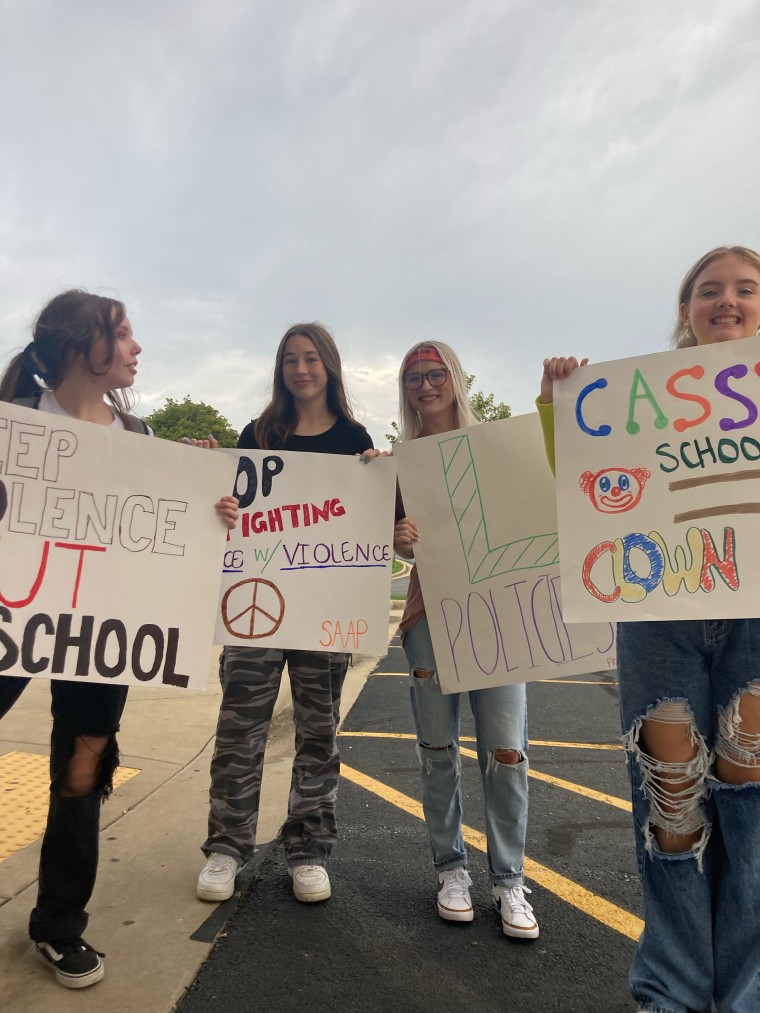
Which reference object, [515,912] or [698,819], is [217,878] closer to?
[515,912]

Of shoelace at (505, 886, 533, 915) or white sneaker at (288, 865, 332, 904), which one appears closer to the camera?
shoelace at (505, 886, 533, 915)

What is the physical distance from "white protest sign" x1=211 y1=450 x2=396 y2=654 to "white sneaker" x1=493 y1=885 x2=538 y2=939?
2.95 feet

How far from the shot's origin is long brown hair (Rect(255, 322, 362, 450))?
8.93 ft

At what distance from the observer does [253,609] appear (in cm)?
253

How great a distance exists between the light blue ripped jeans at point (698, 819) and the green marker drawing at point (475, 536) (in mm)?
713

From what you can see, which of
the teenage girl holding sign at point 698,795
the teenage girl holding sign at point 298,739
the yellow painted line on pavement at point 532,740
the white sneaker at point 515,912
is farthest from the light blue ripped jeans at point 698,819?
the yellow painted line on pavement at point 532,740

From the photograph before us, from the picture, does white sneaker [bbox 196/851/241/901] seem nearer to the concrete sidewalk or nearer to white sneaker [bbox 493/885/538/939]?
the concrete sidewalk

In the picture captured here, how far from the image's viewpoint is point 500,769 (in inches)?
93.1

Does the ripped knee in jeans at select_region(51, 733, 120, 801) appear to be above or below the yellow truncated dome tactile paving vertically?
above

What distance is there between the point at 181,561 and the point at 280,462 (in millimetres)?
583

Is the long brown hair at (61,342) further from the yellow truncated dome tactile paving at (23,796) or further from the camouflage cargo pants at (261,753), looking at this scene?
the yellow truncated dome tactile paving at (23,796)

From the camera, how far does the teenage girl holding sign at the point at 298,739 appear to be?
252cm

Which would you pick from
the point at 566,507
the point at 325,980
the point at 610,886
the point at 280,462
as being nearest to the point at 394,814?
the point at 610,886

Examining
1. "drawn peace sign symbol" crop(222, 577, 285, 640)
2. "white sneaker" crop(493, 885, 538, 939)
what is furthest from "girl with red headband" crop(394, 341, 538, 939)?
"drawn peace sign symbol" crop(222, 577, 285, 640)
